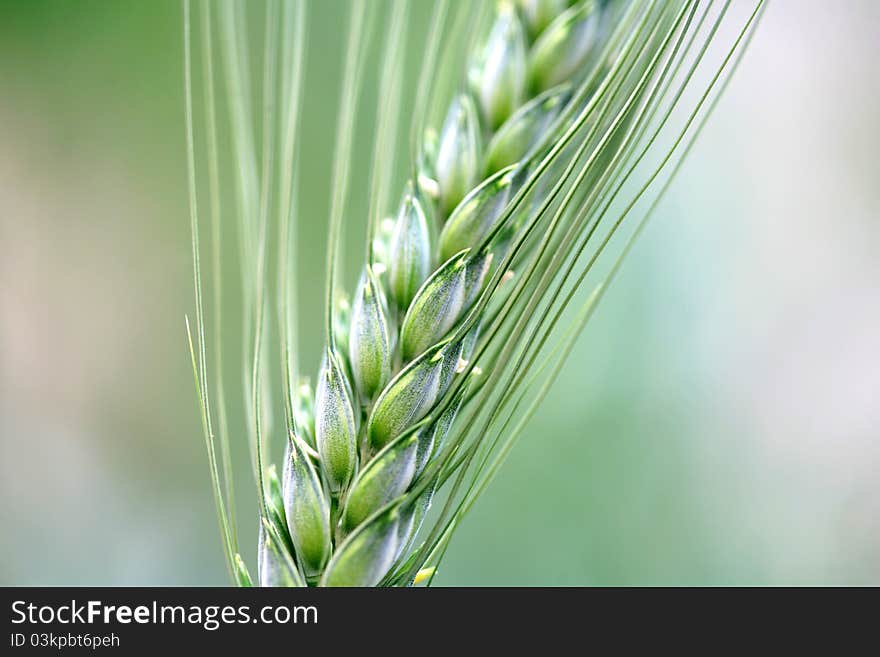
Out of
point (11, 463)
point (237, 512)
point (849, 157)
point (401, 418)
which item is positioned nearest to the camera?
point (401, 418)

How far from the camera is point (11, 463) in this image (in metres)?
1.38

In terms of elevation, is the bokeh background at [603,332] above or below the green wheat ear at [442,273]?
above

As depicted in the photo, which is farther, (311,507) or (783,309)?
(783,309)

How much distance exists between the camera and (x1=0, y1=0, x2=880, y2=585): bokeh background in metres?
1.34

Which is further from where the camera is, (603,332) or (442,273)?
(603,332)

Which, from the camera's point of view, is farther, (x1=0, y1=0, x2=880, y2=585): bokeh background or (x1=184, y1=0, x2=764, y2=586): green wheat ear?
(x1=0, y1=0, x2=880, y2=585): bokeh background

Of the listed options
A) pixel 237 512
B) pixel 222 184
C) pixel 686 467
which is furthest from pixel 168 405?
pixel 686 467

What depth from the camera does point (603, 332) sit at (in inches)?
53.6

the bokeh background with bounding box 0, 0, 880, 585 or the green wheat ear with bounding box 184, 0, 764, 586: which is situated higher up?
the bokeh background with bounding box 0, 0, 880, 585

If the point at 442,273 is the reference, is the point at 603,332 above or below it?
above

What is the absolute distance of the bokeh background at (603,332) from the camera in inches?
52.8
